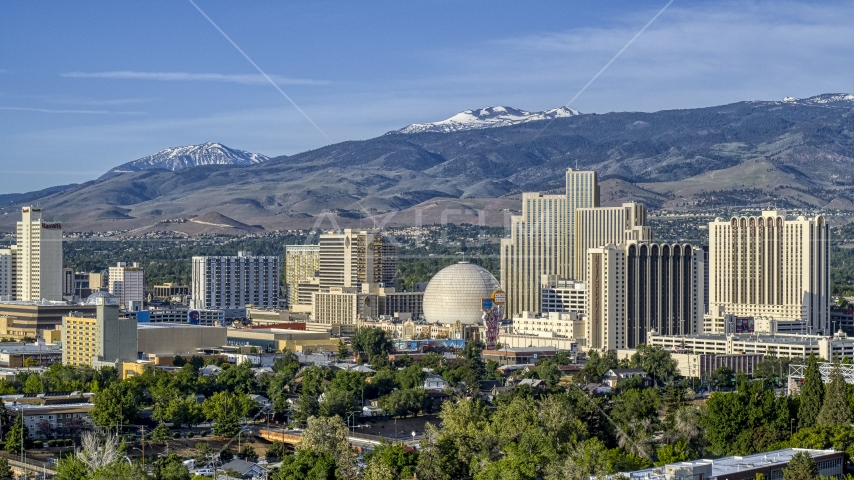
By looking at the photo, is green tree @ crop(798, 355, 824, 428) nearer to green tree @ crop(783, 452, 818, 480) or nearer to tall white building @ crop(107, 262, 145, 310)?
green tree @ crop(783, 452, 818, 480)

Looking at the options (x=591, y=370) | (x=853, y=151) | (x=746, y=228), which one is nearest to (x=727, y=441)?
(x=591, y=370)

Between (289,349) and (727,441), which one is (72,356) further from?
(727,441)

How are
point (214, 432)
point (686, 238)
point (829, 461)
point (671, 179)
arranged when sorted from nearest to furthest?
1. point (829, 461)
2. point (214, 432)
3. point (686, 238)
4. point (671, 179)

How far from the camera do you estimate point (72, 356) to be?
44875 millimetres

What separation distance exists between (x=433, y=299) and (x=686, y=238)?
2585cm

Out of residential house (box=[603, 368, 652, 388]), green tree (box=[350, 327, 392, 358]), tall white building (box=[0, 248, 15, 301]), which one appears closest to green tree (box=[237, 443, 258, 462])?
residential house (box=[603, 368, 652, 388])

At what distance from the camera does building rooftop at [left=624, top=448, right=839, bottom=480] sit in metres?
23.3

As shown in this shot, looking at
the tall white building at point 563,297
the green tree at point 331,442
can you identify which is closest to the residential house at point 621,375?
the tall white building at point 563,297

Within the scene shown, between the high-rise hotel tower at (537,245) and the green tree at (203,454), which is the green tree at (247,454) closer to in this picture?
the green tree at (203,454)

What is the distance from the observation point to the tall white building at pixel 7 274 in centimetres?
6488

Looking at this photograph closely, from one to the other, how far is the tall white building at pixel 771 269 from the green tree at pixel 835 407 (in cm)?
2370

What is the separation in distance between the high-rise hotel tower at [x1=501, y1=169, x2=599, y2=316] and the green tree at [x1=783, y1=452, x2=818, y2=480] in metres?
37.0

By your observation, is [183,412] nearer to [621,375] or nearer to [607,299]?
[621,375]

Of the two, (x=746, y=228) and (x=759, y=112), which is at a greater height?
(x=759, y=112)
